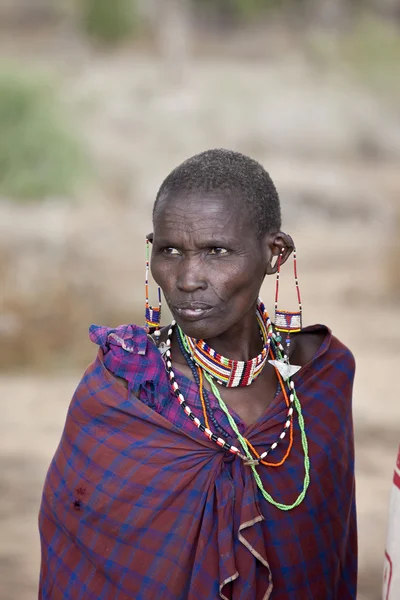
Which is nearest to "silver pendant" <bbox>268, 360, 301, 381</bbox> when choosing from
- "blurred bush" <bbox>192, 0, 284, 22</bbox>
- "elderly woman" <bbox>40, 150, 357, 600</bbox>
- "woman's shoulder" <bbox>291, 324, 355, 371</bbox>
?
"elderly woman" <bbox>40, 150, 357, 600</bbox>

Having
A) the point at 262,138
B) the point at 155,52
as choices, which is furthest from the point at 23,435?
the point at 155,52

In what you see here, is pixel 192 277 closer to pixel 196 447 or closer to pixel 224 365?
pixel 224 365

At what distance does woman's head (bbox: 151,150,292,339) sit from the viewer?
93.6 inches

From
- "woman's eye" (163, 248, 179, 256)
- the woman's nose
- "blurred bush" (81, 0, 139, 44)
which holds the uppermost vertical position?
"blurred bush" (81, 0, 139, 44)

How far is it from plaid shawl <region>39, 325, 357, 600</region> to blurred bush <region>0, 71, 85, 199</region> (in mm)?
8482

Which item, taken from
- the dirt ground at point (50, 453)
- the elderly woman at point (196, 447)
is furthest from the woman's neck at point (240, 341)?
the dirt ground at point (50, 453)

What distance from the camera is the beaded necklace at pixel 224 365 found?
8.48 ft

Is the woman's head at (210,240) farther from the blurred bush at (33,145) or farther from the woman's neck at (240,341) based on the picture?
the blurred bush at (33,145)

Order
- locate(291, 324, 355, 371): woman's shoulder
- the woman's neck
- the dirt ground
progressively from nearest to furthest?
the woman's neck < locate(291, 324, 355, 371): woman's shoulder < the dirt ground

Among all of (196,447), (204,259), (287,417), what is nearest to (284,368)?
(287,417)

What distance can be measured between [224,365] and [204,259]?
364 millimetres

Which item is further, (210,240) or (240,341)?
(240,341)

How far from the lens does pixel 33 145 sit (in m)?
11.4

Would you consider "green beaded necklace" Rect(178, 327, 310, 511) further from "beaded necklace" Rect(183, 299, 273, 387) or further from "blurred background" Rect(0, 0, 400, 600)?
"blurred background" Rect(0, 0, 400, 600)
